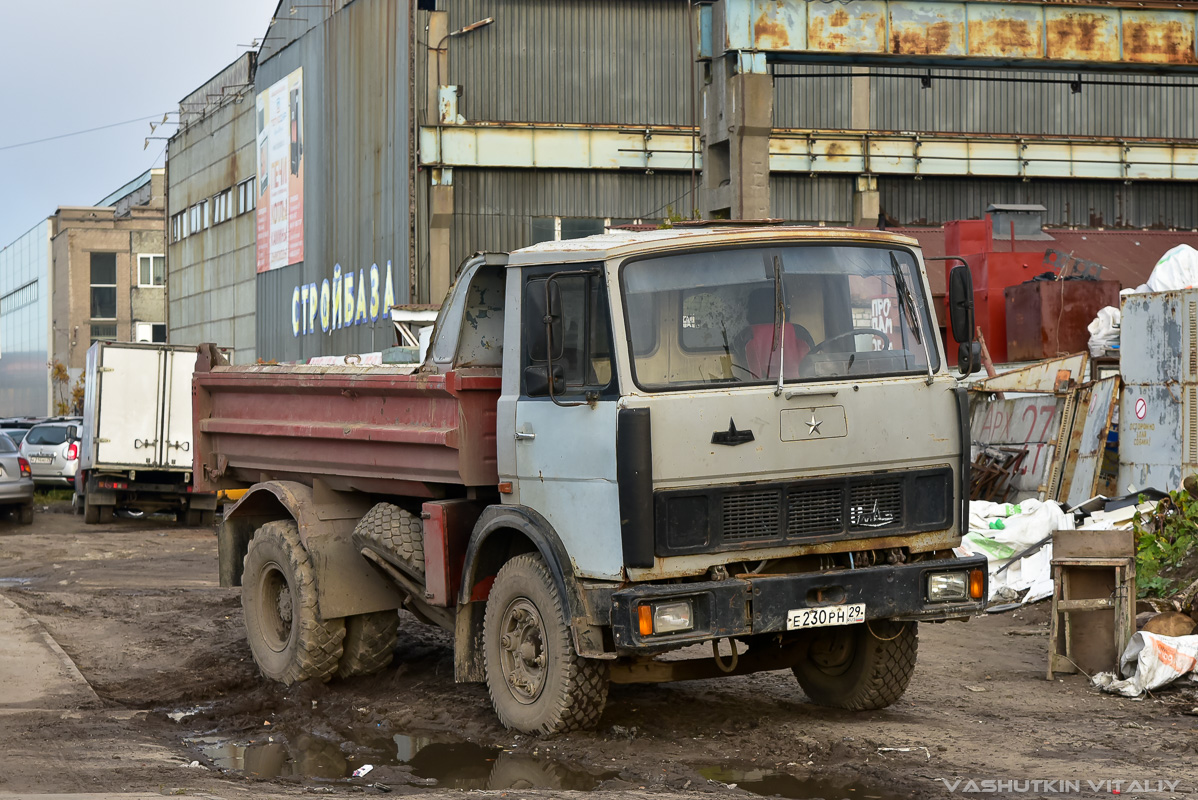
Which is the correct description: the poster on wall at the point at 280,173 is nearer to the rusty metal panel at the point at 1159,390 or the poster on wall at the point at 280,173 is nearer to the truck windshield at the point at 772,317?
the rusty metal panel at the point at 1159,390

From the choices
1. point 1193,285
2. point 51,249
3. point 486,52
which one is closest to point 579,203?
point 486,52

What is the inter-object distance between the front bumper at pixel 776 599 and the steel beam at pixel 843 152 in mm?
25596

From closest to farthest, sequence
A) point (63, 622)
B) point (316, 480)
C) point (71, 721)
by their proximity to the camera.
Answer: point (71, 721)
point (316, 480)
point (63, 622)

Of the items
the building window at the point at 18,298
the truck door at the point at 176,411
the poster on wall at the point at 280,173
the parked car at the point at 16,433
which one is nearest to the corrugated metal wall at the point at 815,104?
the poster on wall at the point at 280,173

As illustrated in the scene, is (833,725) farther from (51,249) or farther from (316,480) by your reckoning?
(51,249)

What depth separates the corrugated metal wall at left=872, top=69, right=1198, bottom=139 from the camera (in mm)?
33469

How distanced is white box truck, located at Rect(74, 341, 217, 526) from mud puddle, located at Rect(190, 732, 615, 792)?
49.4 ft

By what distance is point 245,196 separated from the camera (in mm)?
46844

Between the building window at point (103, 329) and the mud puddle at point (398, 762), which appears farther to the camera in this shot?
the building window at point (103, 329)

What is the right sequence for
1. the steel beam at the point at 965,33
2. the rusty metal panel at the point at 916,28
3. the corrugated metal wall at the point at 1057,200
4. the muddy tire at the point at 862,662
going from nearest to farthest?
the muddy tire at the point at 862,662 → the steel beam at the point at 965,33 → the rusty metal panel at the point at 916,28 → the corrugated metal wall at the point at 1057,200

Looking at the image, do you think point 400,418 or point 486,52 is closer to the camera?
point 400,418

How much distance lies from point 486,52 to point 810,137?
25.6ft

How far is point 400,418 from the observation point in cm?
798

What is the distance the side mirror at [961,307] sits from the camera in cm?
708
